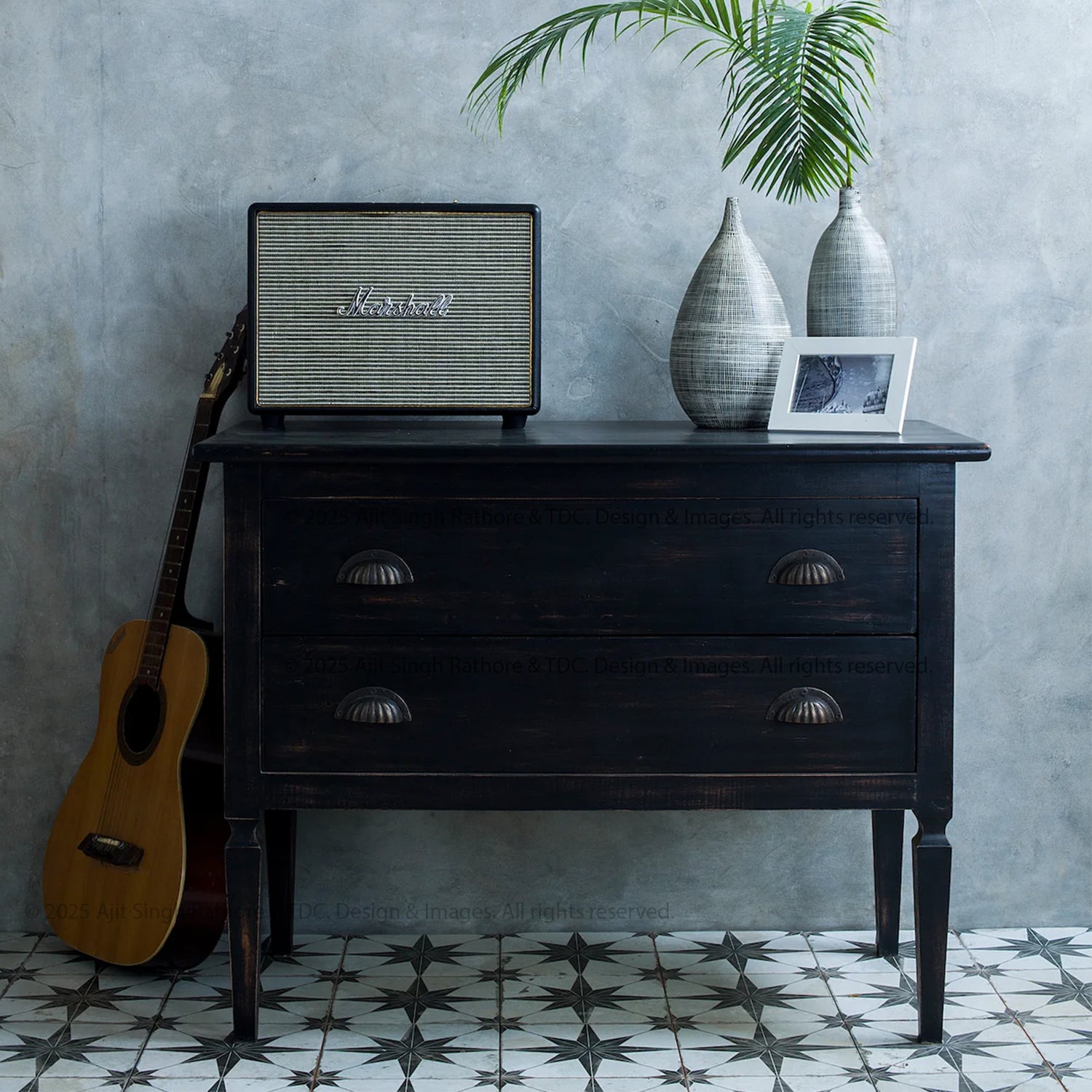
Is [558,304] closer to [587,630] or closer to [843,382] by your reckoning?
[843,382]

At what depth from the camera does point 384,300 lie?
1.70m

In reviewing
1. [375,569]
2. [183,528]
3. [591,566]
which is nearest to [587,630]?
[591,566]

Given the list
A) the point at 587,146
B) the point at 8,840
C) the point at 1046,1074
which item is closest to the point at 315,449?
the point at 587,146

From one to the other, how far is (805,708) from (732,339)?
1.74 feet

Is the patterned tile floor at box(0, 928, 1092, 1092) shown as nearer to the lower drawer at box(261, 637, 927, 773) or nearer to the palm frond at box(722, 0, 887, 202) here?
the lower drawer at box(261, 637, 927, 773)

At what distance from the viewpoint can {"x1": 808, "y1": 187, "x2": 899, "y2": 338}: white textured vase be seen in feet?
5.72

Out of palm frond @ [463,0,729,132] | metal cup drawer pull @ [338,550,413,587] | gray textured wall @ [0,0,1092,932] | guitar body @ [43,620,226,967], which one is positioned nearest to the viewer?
metal cup drawer pull @ [338,550,413,587]

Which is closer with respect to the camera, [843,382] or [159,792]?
[843,382]

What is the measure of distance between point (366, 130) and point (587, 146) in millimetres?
365

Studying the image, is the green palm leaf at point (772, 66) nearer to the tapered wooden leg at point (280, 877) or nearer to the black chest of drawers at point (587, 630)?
the black chest of drawers at point (587, 630)

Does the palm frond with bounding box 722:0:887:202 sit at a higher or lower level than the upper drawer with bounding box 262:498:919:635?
higher

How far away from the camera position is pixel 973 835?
6.93 feet

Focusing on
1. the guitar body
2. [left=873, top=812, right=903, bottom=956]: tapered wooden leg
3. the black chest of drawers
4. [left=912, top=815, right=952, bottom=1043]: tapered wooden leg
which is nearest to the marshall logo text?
the black chest of drawers

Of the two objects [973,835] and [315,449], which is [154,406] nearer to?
[315,449]
